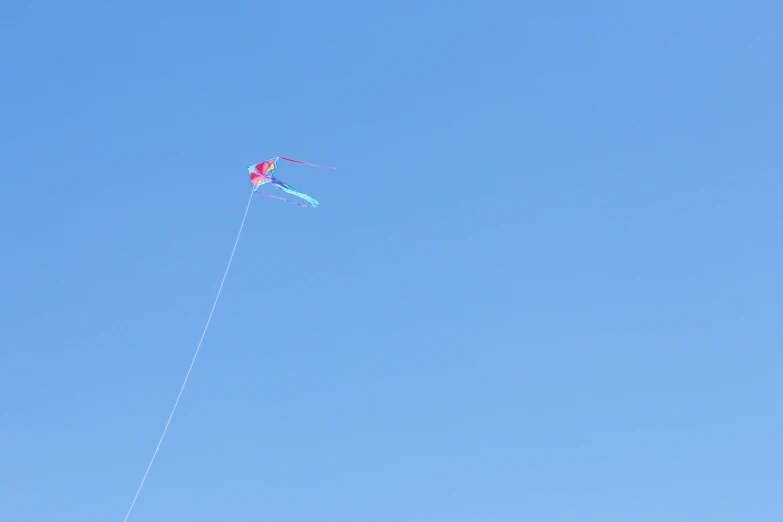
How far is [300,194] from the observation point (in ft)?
92.6

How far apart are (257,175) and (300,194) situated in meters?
2.17

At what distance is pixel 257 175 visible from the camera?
2850 cm
